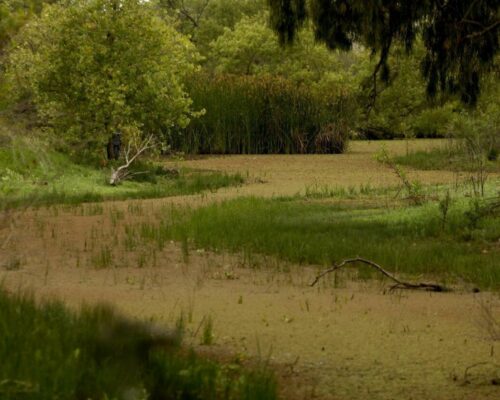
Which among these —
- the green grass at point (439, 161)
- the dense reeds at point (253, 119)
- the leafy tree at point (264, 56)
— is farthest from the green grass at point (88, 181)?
the leafy tree at point (264, 56)

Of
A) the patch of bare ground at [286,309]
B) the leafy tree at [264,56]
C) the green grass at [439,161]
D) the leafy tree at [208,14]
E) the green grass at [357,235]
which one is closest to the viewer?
the patch of bare ground at [286,309]

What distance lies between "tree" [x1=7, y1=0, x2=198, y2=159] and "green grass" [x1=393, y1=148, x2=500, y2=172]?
603cm

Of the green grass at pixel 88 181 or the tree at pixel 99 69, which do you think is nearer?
the green grass at pixel 88 181

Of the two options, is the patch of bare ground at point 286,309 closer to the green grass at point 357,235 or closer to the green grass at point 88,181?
the green grass at point 357,235

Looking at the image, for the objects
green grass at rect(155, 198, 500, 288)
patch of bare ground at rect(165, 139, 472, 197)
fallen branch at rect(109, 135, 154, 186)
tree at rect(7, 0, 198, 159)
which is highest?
tree at rect(7, 0, 198, 159)

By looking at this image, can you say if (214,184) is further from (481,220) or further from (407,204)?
(481,220)

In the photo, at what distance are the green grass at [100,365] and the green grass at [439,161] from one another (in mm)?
14608

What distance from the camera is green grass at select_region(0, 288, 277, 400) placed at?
358 centimetres

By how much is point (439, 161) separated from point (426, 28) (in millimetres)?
10882

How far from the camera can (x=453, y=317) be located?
237 inches

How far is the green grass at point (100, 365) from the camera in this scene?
358cm

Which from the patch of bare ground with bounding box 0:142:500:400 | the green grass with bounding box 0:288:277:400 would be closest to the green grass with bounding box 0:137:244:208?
the patch of bare ground with bounding box 0:142:500:400

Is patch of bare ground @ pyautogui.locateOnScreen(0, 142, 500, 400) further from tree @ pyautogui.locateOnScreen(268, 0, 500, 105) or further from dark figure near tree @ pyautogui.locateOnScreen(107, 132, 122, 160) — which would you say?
dark figure near tree @ pyautogui.locateOnScreen(107, 132, 122, 160)

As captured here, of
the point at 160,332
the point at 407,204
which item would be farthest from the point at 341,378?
the point at 407,204
